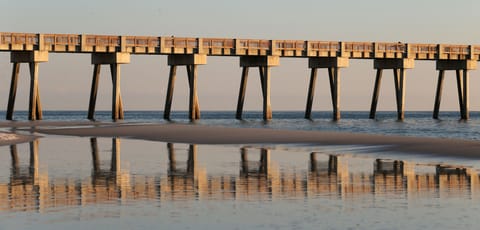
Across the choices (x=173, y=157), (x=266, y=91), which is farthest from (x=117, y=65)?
(x=173, y=157)

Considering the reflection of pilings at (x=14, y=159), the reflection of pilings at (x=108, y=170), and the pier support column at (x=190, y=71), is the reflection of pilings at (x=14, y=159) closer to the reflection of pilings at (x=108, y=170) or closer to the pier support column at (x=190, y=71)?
the reflection of pilings at (x=108, y=170)

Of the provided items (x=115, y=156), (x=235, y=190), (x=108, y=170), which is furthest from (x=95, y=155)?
(x=235, y=190)

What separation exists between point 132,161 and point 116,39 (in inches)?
1608

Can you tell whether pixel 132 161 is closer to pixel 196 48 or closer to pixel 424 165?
pixel 424 165

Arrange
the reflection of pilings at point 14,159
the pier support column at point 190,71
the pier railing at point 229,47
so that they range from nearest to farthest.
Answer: the reflection of pilings at point 14,159 < the pier railing at point 229,47 < the pier support column at point 190,71

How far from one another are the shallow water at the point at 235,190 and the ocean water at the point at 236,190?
2 centimetres

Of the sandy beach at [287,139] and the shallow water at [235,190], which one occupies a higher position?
the sandy beach at [287,139]

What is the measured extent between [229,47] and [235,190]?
5158cm

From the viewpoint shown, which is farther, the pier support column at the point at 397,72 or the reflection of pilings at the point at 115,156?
the pier support column at the point at 397,72

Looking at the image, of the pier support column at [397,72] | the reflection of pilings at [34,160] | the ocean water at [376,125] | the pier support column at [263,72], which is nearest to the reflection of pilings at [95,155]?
the reflection of pilings at [34,160]

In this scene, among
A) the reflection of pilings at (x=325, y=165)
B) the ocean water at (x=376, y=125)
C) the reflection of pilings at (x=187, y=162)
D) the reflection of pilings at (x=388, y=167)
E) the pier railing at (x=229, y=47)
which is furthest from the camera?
the pier railing at (x=229, y=47)

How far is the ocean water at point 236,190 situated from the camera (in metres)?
13.7

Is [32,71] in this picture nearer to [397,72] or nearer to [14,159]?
[397,72]

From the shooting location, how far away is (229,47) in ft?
226
